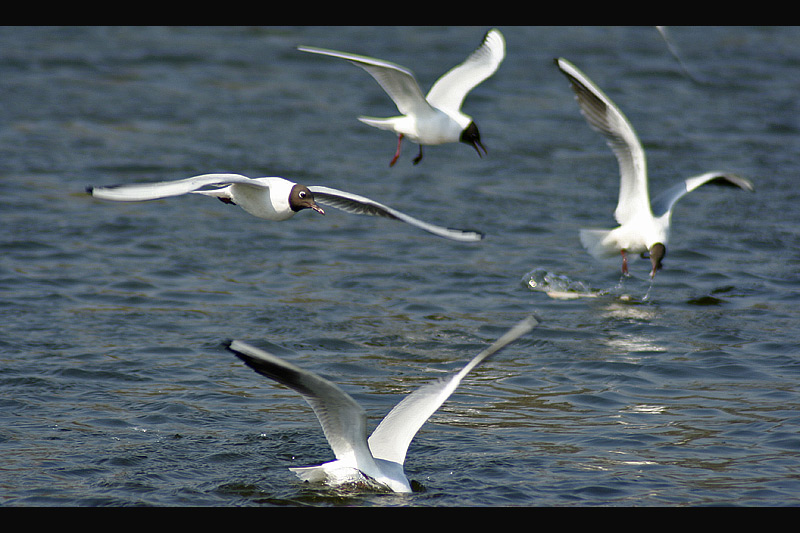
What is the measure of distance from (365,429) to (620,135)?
476cm

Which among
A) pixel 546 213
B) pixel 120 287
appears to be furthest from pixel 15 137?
pixel 546 213

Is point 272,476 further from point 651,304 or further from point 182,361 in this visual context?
point 651,304

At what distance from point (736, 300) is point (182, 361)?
5.37 m

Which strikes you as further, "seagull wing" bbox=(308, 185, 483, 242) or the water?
the water

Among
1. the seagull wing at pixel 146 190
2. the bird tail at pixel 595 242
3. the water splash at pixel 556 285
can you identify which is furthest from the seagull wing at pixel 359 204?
the water splash at pixel 556 285

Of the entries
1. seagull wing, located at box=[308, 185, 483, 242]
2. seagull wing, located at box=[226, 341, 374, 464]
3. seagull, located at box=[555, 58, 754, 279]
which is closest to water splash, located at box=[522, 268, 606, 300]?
seagull, located at box=[555, 58, 754, 279]

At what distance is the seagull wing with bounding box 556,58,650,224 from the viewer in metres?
8.95

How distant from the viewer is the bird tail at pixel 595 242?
33.8 ft

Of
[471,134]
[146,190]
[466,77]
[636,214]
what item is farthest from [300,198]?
[636,214]

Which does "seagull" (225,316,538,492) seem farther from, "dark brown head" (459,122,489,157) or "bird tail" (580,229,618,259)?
"bird tail" (580,229,618,259)

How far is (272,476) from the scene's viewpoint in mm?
6359

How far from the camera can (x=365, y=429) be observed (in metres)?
5.58

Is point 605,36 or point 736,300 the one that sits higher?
point 605,36

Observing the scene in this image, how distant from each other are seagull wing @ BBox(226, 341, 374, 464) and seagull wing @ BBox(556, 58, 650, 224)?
161 inches
